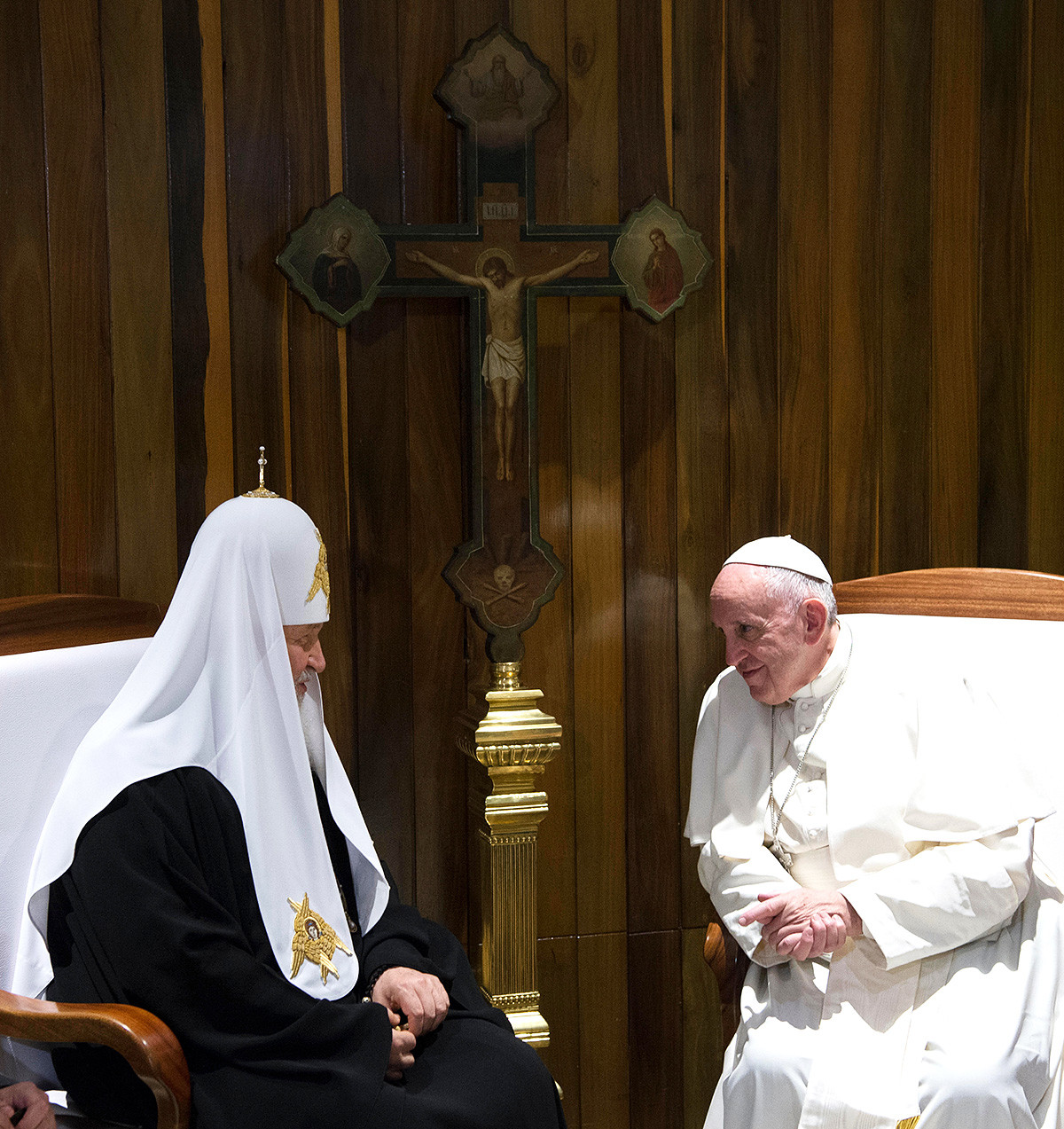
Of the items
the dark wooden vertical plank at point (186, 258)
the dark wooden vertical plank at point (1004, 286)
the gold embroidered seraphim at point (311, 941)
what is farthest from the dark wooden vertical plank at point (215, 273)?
the dark wooden vertical plank at point (1004, 286)

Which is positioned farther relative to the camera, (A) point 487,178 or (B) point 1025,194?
(B) point 1025,194

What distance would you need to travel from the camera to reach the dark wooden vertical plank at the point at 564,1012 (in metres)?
4.00

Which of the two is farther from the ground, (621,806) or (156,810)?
(156,810)

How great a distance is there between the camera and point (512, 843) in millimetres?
3518

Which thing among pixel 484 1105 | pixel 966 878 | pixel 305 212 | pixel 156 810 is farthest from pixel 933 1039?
pixel 305 212

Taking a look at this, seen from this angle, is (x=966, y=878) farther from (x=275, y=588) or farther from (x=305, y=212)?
(x=305, y=212)

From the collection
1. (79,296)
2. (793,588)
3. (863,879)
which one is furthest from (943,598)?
(79,296)

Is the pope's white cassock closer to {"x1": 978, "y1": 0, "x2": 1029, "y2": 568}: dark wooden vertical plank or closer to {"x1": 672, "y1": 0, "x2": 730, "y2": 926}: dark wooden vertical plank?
{"x1": 672, "y1": 0, "x2": 730, "y2": 926}: dark wooden vertical plank

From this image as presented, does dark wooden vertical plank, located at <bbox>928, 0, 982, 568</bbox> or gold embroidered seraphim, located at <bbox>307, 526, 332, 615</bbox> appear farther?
dark wooden vertical plank, located at <bbox>928, 0, 982, 568</bbox>

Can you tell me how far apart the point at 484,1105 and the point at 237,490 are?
6.30 ft

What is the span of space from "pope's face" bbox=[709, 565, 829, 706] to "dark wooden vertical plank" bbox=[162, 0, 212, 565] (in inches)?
62.0

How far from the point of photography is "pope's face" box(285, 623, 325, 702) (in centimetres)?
278

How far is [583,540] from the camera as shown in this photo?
3955 mm

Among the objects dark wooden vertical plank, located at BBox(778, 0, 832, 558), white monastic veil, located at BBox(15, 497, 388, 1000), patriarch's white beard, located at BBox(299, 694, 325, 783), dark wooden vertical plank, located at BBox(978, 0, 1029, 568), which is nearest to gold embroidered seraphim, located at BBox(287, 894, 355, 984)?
white monastic veil, located at BBox(15, 497, 388, 1000)
